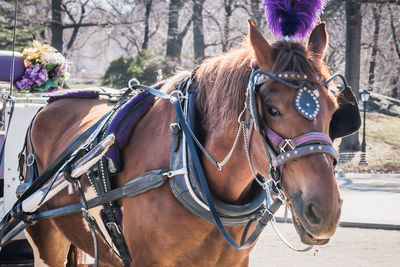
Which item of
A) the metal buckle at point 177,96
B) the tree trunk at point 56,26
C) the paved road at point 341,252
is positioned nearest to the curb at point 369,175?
the paved road at point 341,252

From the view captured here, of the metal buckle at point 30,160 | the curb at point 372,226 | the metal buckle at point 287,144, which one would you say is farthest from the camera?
the curb at point 372,226

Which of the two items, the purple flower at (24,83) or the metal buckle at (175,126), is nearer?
the metal buckle at (175,126)

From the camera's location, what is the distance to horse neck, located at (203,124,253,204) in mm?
3016

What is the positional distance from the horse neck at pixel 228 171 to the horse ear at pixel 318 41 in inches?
22.5

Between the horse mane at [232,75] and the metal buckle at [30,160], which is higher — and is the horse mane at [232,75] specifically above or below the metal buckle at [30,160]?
above

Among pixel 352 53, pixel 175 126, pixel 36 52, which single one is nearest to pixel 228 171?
pixel 175 126

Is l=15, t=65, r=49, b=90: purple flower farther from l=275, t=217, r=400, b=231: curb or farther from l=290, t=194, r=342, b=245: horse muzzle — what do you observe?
l=275, t=217, r=400, b=231: curb

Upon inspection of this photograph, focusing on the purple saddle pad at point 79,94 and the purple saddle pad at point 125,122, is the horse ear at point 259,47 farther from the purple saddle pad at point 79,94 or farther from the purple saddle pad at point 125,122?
the purple saddle pad at point 79,94

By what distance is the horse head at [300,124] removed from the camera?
97.0 inches

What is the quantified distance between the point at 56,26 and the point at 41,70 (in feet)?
63.8

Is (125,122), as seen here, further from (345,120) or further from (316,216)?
(316,216)

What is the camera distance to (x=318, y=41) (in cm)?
298

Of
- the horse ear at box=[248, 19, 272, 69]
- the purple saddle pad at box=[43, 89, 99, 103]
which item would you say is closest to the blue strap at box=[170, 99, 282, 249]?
the horse ear at box=[248, 19, 272, 69]

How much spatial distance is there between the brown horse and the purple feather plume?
7cm
